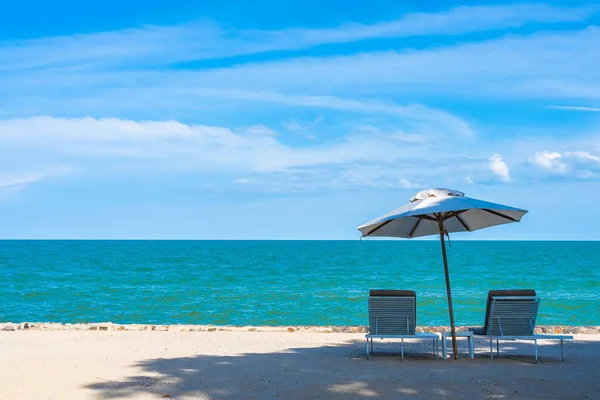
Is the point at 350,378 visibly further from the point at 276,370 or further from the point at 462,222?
the point at 462,222

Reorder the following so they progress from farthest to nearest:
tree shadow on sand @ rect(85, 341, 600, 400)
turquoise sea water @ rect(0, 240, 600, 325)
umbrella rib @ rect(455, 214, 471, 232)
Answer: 1. turquoise sea water @ rect(0, 240, 600, 325)
2. umbrella rib @ rect(455, 214, 471, 232)
3. tree shadow on sand @ rect(85, 341, 600, 400)

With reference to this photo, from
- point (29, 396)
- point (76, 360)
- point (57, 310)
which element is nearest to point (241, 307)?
point (57, 310)

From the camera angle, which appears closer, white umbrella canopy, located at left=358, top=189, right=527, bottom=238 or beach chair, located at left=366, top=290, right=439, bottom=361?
white umbrella canopy, located at left=358, top=189, right=527, bottom=238

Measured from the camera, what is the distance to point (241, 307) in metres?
24.4

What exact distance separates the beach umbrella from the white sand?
3.83ft

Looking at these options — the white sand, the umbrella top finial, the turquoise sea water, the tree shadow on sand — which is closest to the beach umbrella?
the umbrella top finial

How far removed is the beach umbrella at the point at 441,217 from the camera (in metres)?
8.04

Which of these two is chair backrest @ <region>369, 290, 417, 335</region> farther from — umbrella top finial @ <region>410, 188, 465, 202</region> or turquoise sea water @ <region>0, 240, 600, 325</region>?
turquoise sea water @ <region>0, 240, 600, 325</region>

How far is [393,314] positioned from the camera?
8586mm

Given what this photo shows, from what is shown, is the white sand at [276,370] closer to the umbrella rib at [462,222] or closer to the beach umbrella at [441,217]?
the beach umbrella at [441,217]

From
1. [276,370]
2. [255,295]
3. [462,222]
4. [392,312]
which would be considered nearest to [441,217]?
[462,222]

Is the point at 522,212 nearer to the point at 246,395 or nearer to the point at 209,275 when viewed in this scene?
the point at 246,395

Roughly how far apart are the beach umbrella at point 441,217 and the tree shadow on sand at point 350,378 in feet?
3.35

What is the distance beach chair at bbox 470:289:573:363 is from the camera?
8.52 m
